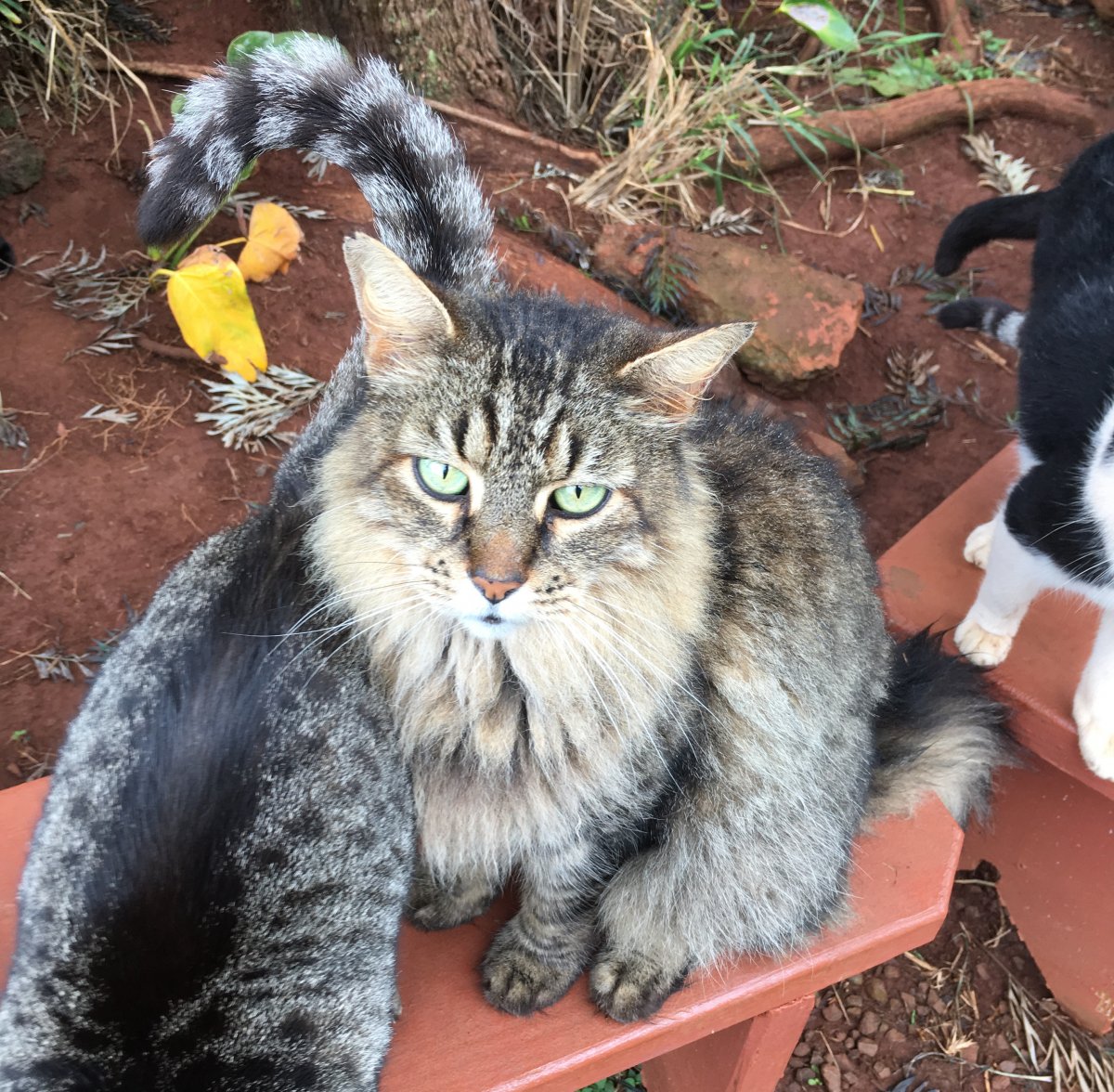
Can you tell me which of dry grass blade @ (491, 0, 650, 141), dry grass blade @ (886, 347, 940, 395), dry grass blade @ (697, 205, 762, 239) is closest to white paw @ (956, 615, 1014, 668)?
dry grass blade @ (886, 347, 940, 395)

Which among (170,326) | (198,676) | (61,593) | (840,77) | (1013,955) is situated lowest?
(1013,955)

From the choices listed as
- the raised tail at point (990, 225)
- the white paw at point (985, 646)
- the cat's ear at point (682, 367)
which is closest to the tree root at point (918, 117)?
the raised tail at point (990, 225)

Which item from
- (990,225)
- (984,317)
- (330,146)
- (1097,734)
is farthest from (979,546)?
(330,146)

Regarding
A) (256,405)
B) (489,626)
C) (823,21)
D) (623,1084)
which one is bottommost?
(623,1084)

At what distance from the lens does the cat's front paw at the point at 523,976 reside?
5.49ft

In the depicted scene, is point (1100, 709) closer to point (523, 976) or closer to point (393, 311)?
point (523, 976)

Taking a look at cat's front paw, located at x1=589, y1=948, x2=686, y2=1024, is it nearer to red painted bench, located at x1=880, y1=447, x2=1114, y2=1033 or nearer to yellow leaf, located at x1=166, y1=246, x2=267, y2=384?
red painted bench, located at x1=880, y1=447, x2=1114, y2=1033

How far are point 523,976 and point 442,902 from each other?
0.68 feet

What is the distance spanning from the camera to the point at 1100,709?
84.6 inches

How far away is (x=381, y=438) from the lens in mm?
1430

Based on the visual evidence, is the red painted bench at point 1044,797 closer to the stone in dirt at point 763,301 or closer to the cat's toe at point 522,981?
the stone in dirt at point 763,301

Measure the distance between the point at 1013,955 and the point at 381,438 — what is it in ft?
7.78

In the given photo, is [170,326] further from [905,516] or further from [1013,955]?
[1013,955]

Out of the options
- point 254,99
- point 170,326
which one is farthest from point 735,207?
point 254,99
